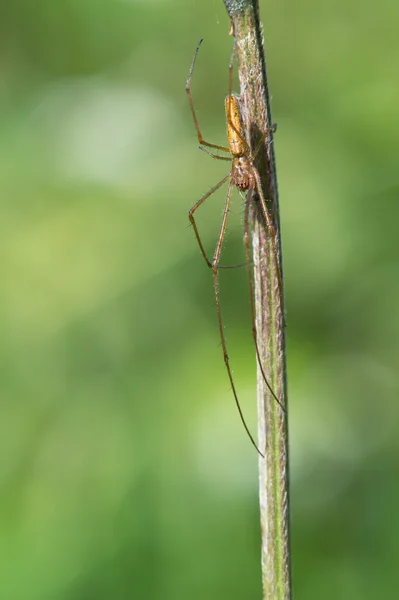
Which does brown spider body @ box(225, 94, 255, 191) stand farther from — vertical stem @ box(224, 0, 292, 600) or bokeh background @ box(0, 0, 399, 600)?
bokeh background @ box(0, 0, 399, 600)

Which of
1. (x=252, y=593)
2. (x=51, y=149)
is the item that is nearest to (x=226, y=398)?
(x=252, y=593)

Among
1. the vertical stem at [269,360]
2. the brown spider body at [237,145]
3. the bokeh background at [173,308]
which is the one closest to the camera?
the vertical stem at [269,360]

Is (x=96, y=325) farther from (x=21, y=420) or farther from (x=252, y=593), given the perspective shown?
(x=252, y=593)

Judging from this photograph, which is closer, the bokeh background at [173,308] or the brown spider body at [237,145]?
the brown spider body at [237,145]

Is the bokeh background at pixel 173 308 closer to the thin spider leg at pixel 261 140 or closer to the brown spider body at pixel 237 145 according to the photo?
the brown spider body at pixel 237 145

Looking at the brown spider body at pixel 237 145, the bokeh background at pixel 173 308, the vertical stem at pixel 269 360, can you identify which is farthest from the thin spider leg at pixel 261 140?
the bokeh background at pixel 173 308

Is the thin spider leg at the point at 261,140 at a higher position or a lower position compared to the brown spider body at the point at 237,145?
lower

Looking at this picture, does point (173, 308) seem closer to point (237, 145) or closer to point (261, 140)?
point (237, 145)
